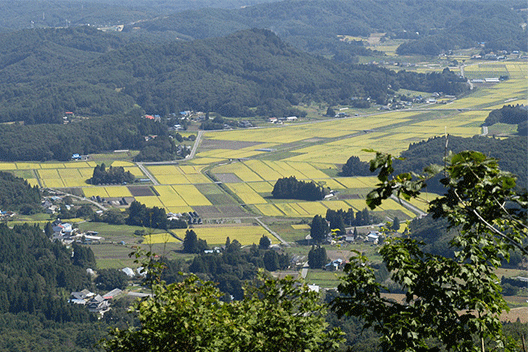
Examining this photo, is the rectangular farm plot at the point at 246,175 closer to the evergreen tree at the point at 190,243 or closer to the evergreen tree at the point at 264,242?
the evergreen tree at the point at 190,243

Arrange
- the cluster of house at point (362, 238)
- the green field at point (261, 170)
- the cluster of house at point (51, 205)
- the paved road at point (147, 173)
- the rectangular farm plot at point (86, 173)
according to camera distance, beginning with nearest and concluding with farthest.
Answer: the cluster of house at point (362, 238)
the green field at point (261, 170)
the cluster of house at point (51, 205)
the paved road at point (147, 173)
the rectangular farm plot at point (86, 173)

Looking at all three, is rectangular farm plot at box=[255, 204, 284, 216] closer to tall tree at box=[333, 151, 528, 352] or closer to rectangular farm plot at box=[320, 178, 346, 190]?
rectangular farm plot at box=[320, 178, 346, 190]

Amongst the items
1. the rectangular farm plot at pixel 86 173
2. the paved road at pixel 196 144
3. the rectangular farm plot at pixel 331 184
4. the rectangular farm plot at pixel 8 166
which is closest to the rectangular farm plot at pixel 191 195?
the rectangular farm plot at pixel 86 173

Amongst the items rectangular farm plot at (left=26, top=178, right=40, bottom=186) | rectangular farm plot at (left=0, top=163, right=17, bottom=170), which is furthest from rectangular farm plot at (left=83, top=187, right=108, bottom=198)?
rectangular farm plot at (left=0, top=163, right=17, bottom=170)

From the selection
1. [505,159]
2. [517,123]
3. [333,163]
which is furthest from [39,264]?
[517,123]

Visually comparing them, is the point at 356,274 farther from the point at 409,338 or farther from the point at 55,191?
the point at 55,191

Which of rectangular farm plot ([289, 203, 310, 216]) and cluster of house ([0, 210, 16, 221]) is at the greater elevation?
rectangular farm plot ([289, 203, 310, 216])
